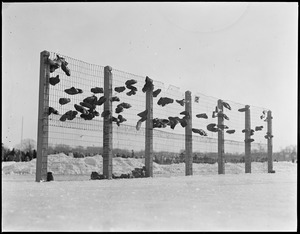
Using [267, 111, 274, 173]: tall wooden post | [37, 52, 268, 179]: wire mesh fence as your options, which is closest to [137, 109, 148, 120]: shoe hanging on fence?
[37, 52, 268, 179]: wire mesh fence

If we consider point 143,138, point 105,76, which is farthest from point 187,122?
point 105,76

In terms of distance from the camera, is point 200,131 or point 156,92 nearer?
point 156,92

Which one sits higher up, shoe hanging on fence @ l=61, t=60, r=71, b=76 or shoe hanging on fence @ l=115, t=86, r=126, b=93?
shoe hanging on fence @ l=61, t=60, r=71, b=76

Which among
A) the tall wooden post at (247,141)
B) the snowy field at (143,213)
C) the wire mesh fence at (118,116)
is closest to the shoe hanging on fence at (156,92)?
the wire mesh fence at (118,116)

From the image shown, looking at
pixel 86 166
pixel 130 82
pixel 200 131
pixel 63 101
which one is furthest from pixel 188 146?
pixel 63 101

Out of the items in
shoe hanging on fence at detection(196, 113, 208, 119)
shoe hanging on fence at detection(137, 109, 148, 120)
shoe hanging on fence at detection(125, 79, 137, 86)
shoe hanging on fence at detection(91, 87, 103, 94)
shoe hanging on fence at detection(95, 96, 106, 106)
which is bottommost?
shoe hanging on fence at detection(137, 109, 148, 120)

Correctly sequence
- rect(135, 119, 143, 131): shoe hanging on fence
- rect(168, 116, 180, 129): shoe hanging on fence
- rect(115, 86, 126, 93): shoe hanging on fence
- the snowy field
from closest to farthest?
the snowy field, rect(115, 86, 126, 93): shoe hanging on fence, rect(135, 119, 143, 131): shoe hanging on fence, rect(168, 116, 180, 129): shoe hanging on fence

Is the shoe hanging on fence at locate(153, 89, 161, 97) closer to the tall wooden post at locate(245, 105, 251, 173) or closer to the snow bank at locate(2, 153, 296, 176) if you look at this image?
the snow bank at locate(2, 153, 296, 176)

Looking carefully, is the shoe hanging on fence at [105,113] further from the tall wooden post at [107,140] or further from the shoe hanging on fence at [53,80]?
the shoe hanging on fence at [53,80]

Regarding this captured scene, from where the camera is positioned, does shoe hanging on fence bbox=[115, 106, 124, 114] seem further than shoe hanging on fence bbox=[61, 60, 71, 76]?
Yes

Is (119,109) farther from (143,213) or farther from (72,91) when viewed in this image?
(143,213)

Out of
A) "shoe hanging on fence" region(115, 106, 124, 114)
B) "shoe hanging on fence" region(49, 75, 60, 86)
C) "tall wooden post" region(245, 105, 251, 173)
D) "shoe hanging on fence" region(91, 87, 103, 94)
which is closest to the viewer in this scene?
"shoe hanging on fence" region(49, 75, 60, 86)

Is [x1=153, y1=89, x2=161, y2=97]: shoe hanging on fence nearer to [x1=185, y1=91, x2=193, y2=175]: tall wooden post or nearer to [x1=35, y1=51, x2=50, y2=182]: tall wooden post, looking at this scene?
[x1=185, y1=91, x2=193, y2=175]: tall wooden post

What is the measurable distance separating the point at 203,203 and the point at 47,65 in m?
3.74
